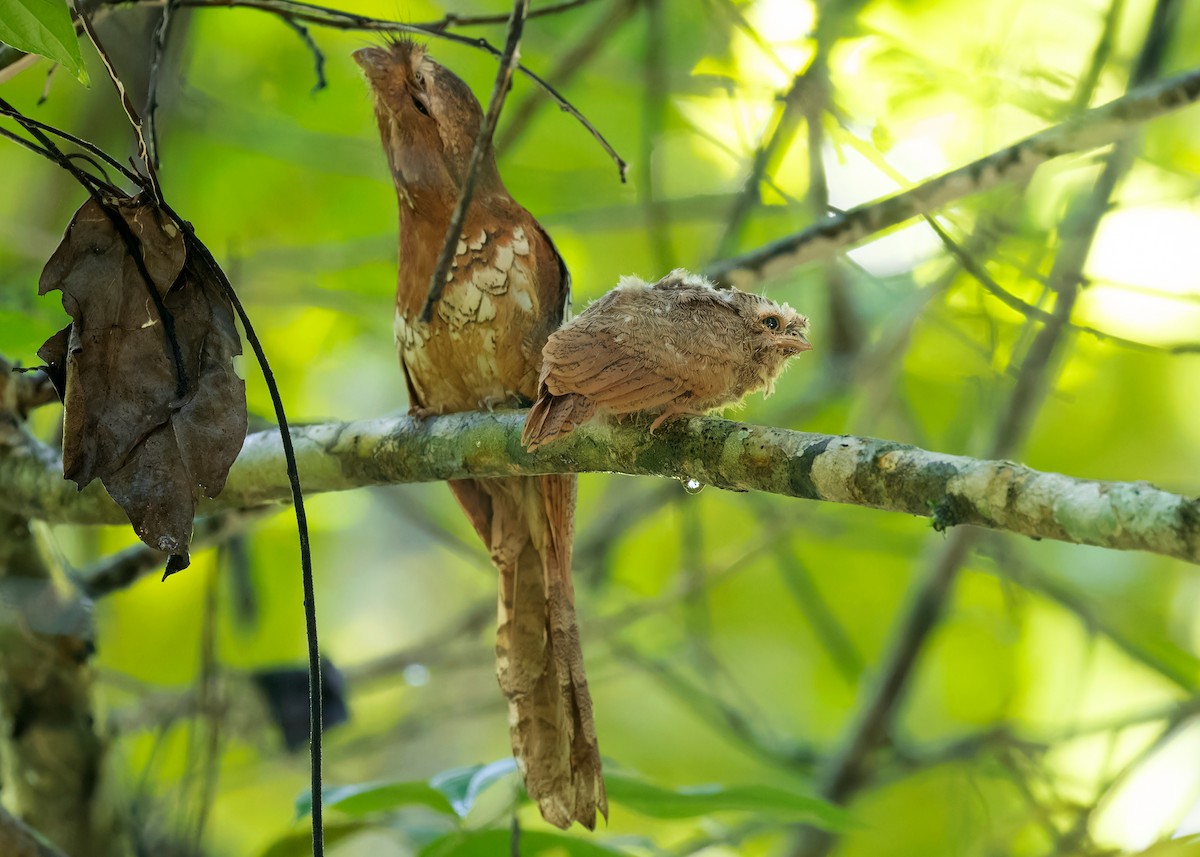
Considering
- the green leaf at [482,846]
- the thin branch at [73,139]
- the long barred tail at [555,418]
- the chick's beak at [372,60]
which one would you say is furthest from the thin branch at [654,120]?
the thin branch at [73,139]

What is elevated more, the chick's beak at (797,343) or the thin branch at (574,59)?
the thin branch at (574,59)

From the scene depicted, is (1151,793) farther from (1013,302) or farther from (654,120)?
(654,120)

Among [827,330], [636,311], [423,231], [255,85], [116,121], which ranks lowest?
[636,311]

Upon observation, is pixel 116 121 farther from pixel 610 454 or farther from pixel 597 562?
pixel 610 454

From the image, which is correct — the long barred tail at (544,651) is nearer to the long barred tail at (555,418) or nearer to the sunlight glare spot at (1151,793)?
the long barred tail at (555,418)

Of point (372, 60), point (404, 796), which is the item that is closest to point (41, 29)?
point (372, 60)

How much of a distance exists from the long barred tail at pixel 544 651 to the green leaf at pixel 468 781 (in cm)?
5

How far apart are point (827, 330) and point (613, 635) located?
1490mm

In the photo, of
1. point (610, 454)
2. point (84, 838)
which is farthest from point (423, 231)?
point (84, 838)

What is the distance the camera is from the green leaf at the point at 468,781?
7.10 ft

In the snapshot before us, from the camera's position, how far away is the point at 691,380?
2.06 m

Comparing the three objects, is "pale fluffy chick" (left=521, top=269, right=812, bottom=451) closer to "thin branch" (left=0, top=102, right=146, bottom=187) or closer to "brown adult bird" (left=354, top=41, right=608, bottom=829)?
"brown adult bird" (left=354, top=41, right=608, bottom=829)

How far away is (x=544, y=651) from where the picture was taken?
268cm

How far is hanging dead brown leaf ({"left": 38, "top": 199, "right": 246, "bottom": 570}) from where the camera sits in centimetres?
159
